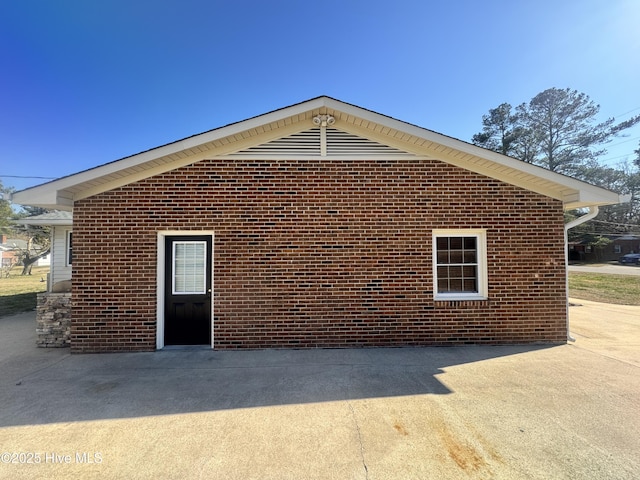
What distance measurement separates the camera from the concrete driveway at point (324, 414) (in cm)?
288

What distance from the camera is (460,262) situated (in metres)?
6.52

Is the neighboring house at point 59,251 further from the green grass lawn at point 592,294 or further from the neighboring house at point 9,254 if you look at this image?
the neighboring house at point 9,254

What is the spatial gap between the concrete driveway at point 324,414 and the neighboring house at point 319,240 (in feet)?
1.83

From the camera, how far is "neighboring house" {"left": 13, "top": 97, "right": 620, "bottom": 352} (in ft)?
19.7

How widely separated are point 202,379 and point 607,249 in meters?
61.3

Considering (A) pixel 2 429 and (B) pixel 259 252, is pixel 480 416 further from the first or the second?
(A) pixel 2 429

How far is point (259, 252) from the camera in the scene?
6141 mm

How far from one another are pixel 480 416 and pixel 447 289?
10.1 feet

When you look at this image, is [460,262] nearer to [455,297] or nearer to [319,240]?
[455,297]

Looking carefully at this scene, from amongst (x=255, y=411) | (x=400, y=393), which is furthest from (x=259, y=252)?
(x=400, y=393)

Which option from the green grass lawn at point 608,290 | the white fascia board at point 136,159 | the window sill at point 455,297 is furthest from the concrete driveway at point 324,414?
the green grass lawn at point 608,290

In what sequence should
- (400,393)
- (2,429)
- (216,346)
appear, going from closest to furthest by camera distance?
(2,429) < (400,393) < (216,346)

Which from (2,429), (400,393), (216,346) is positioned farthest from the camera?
(216,346)

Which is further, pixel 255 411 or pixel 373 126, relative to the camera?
pixel 373 126
